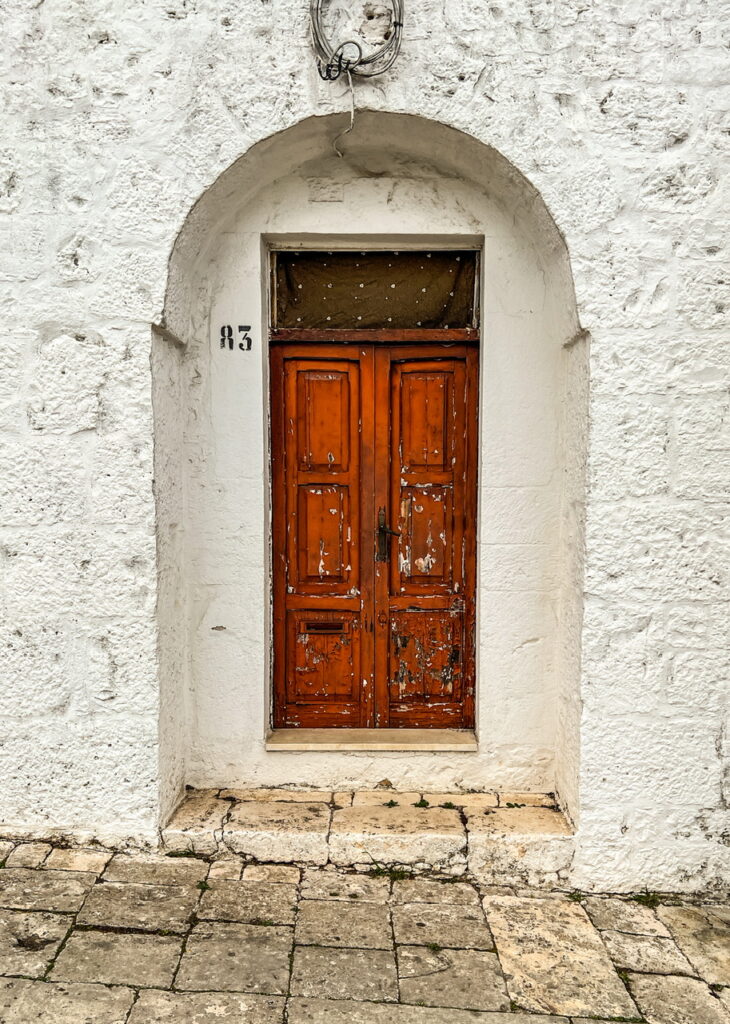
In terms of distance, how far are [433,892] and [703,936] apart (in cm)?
94

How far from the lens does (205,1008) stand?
2.16m

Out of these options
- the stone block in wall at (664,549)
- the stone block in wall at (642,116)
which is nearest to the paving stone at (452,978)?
the stone block in wall at (664,549)

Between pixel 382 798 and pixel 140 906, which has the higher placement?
pixel 382 798

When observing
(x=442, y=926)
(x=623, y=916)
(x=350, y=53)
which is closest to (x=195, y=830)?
(x=442, y=926)

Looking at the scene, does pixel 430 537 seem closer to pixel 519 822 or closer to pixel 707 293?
pixel 519 822

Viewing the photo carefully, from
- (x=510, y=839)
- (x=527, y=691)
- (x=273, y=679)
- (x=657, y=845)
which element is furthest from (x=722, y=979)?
(x=273, y=679)

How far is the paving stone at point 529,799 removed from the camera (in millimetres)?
3074

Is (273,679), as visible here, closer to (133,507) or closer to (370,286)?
(133,507)

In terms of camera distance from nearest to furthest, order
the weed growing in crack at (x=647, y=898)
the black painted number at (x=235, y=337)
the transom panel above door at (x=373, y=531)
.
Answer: the weed growing in crack at (x=647, y=898)
the black painted number at (x=235, y=337)
the transom panel above door at (x=373, y=531)

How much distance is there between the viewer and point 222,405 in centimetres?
308

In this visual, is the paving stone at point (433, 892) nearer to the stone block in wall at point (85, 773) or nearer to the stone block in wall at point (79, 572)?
the stone block in wall at point (85, 773)

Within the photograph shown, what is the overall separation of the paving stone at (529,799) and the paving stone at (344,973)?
0.89 m

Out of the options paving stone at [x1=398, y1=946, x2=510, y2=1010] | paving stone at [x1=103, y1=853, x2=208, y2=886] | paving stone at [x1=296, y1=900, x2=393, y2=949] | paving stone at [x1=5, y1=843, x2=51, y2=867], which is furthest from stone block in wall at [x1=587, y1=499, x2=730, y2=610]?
paving stone at [x1=5, y1=843, x2=51, y2=867]

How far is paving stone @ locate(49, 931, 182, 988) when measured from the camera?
2.27m
